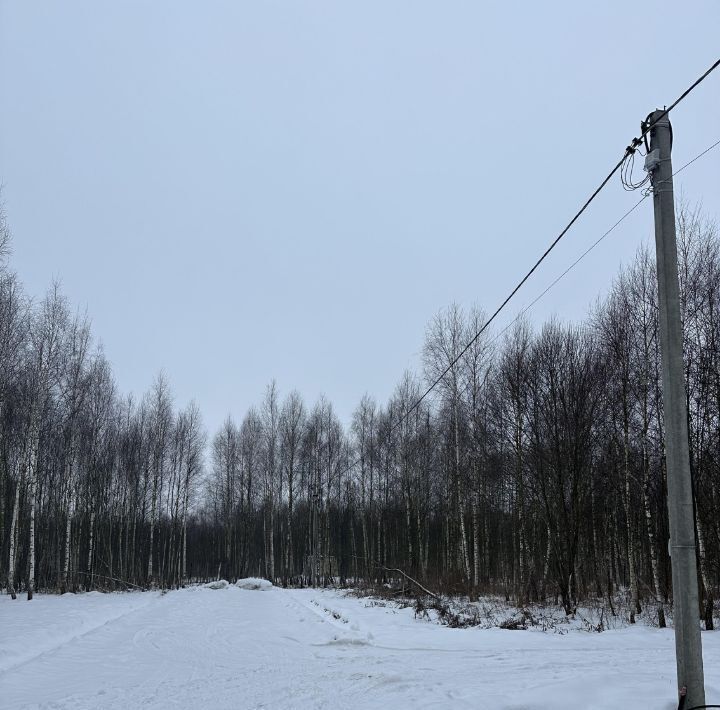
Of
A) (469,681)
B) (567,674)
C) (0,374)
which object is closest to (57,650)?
(469,681)

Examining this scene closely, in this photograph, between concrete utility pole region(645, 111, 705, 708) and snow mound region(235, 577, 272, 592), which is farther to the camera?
snow mound region(235, 577, 272, 592)

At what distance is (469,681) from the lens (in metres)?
9.05

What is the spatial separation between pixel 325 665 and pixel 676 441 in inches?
308

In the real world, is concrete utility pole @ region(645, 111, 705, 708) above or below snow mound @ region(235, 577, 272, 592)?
above

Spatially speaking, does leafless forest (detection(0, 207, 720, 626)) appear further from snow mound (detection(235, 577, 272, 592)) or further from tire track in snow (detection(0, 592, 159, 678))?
tire track in snow (detection(0, 592, 159, 678))

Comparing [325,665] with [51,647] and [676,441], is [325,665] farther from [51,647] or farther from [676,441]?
[676,441]

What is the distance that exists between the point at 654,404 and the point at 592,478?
437 centimetres

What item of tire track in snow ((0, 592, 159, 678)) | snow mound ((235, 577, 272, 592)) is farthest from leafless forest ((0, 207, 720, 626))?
tire track in snow ((0, 592, 159, 678))

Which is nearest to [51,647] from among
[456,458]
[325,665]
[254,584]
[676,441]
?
[325,665]

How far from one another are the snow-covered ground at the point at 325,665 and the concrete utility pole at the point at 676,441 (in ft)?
3.46

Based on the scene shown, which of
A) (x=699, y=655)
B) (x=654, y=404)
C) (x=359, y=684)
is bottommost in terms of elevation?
(x=359, y=684)

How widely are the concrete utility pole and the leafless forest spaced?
1195cm

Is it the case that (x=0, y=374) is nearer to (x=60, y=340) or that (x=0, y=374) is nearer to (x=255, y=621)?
(x=60, y=340)

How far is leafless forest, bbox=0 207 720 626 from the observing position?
19609 millimetres
